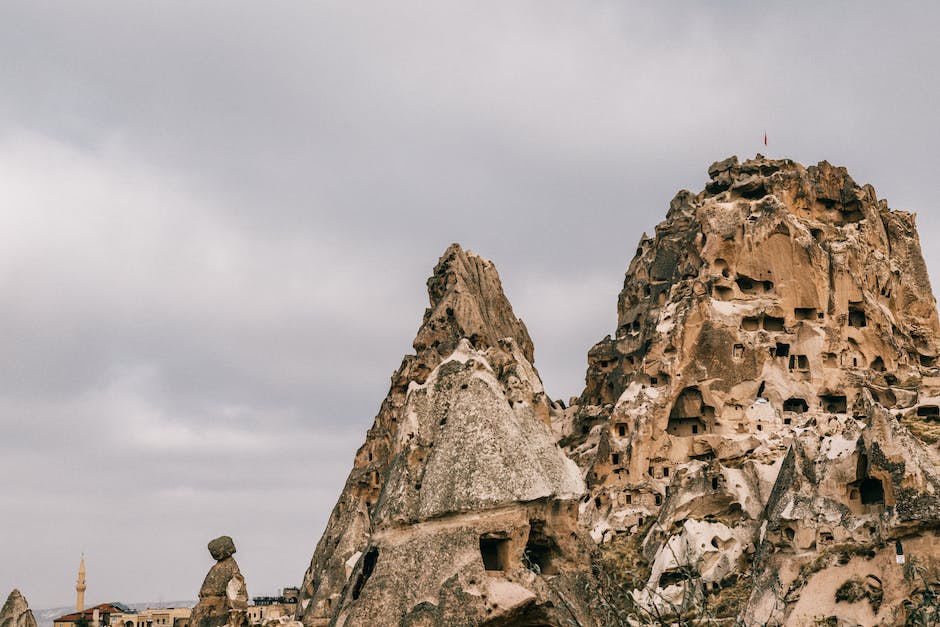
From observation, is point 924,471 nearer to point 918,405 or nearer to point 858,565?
point 858,565

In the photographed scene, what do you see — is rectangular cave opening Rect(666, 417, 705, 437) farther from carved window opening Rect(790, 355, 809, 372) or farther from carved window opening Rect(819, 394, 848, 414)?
carved window opening Rect(819, 394, 848, 414)

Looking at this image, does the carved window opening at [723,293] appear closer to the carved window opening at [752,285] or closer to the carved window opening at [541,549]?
the carved window opening at [752,285]

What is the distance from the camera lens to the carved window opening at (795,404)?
6800 centimetres

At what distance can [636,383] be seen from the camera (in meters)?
68.5

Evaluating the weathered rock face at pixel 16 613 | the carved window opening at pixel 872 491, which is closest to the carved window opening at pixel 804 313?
the carved window opening at pixel 872 491

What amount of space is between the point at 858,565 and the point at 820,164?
43.1m

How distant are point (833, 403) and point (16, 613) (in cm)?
4959

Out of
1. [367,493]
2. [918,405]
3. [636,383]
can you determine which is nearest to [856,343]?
[918,405]

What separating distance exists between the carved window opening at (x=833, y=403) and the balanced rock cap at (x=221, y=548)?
146 ft

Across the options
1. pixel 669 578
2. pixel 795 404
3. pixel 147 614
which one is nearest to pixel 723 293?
pixel 795 404

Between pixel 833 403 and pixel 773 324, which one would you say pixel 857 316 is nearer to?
pixel 773 324

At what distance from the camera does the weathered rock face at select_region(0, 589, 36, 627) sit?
33.1 meters

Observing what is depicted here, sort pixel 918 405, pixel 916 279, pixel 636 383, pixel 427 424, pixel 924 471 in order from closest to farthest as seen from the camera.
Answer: pixel 427 424 → pixel 924 471 → pixel 918 405 → pixel 636 383 → pixel 916 279

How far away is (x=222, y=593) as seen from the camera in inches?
→ 1275
